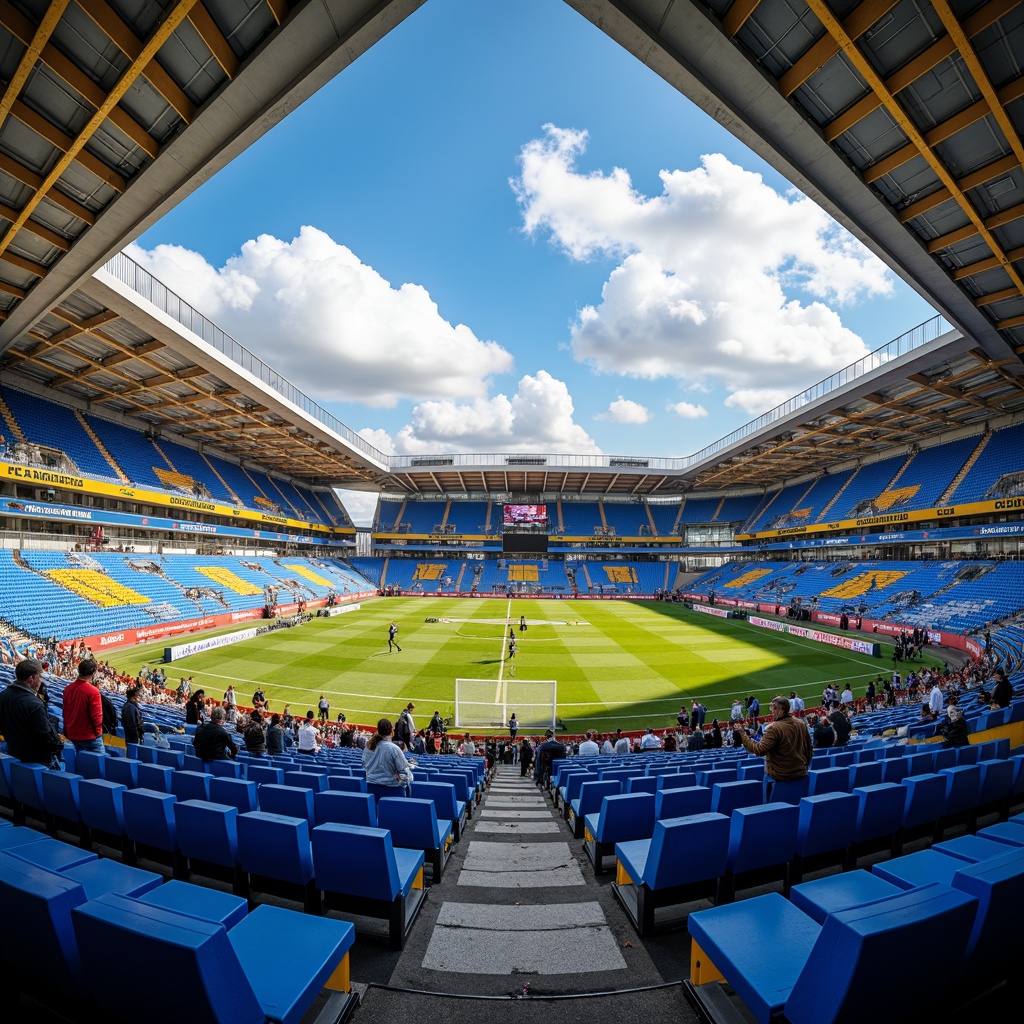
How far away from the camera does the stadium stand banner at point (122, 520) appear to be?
94.4 feet

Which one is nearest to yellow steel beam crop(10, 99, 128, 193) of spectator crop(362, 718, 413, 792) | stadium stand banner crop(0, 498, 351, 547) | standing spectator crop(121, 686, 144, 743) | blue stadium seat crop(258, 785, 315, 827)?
standing spectator crop(121, 686, 144, 743)

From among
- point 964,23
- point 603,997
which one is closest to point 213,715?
point 603,997

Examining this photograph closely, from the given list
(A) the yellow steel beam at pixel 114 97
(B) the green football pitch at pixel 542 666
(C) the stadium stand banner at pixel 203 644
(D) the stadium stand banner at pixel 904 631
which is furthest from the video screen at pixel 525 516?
(A) the yellow steel beam at pixel 114 97

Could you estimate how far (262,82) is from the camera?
1147 centimetres

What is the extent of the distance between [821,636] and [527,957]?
36936mm

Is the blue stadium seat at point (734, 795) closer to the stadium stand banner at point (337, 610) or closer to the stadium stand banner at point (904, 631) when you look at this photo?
the stadium stand banner at point (904, 631)

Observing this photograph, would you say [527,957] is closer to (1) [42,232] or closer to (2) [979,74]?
(2) [979,74]

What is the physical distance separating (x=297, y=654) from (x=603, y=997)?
95.0 feet

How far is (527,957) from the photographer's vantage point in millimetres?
3455

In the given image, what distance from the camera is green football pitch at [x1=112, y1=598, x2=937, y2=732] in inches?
817

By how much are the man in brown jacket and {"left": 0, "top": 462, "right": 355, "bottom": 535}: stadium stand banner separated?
37156mm

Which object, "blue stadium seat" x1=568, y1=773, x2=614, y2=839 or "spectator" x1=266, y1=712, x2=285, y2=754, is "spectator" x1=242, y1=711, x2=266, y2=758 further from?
"blue stadium seat" x1=568, y1=773, x2=614, y2=839

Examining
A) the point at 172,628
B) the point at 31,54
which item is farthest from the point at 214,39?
the point at 172,628

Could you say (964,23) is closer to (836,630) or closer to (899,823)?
(899,823)
